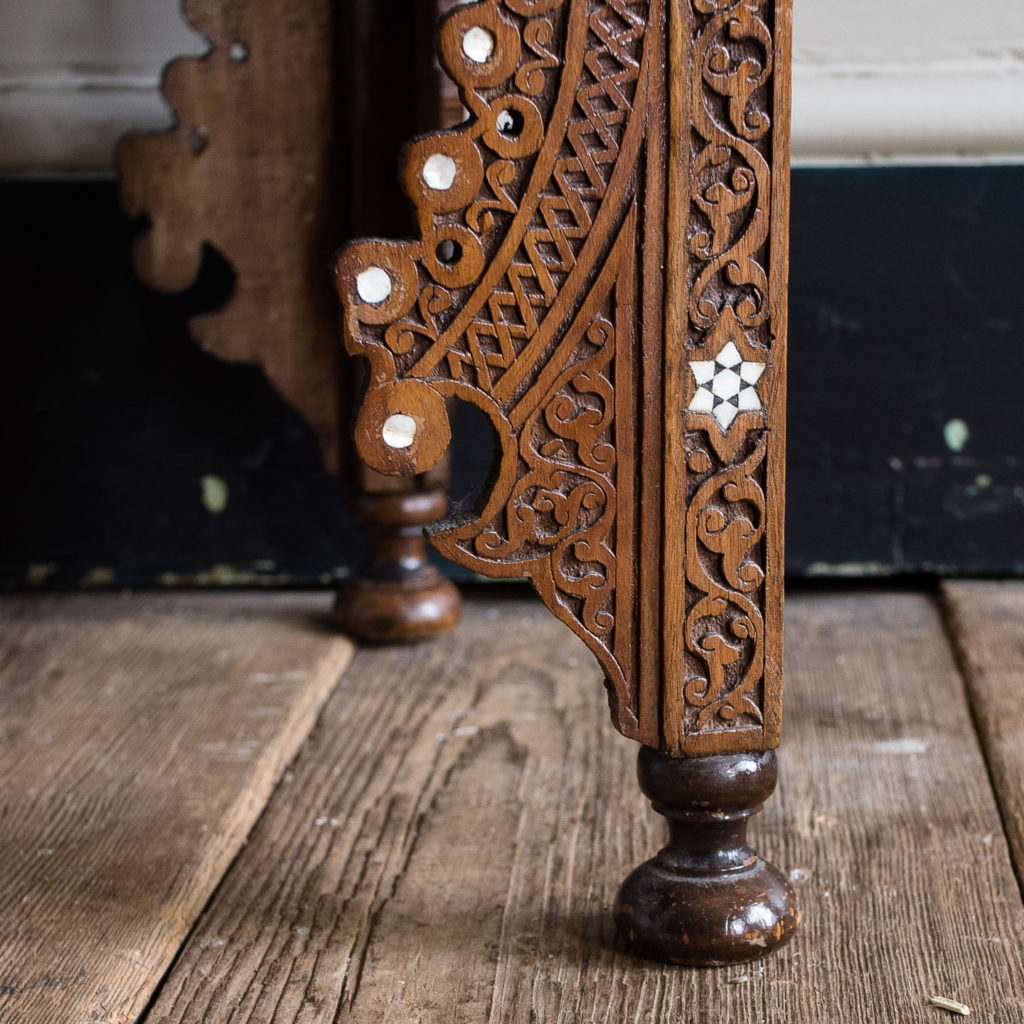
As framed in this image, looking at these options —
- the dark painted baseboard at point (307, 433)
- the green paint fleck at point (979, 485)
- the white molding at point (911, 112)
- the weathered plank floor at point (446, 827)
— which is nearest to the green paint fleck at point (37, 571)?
the dark painted baseboard at point (307, 433)

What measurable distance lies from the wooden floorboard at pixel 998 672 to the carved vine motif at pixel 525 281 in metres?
0.44

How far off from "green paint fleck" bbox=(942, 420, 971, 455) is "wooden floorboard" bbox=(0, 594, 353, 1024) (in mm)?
764

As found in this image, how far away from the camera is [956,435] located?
1.60m

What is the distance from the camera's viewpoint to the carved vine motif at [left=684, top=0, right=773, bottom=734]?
715mm

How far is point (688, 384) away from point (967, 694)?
0.67m

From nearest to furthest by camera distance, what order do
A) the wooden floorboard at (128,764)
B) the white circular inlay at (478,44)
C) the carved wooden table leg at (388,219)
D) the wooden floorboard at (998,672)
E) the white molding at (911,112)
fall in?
the white circular inlay at (478,44), the wooden floorboard at (128,764), the wooden floorboard at (998,672), the carved wooden table leg at (388,219), the white molding at (911,112)

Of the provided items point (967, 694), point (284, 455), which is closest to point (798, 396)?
point (967, 694)

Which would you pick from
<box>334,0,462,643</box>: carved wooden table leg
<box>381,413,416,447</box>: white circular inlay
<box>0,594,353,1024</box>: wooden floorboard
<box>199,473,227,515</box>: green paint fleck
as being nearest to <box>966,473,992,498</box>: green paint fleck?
<box>334,0,462,643</box>: carved wooden table leg

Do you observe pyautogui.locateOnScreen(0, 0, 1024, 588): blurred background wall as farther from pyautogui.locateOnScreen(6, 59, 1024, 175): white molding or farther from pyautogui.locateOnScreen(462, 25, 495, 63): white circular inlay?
pyautogui.locateOnScreen(462, 25, 495, 63): white circular inlay

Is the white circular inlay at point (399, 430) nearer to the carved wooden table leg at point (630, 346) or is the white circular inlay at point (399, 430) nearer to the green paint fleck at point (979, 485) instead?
the carved wooden table leg at point (630, 346)

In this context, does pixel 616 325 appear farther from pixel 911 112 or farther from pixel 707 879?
pixel 911 112

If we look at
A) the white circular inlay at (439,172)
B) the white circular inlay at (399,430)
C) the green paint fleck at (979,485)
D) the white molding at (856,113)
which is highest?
the white circular inlay at (439,172)

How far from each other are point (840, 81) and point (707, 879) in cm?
108

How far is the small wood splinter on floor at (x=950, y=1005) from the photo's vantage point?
29.1 inches
